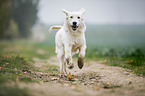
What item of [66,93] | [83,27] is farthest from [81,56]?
[66,93]

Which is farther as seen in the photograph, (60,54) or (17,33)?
(17,33)

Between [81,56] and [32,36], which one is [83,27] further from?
[32,36]

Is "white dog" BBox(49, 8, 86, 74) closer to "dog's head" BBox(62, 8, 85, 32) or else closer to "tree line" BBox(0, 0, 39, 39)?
"dog's head" BBox(62, 8, 85, 32)

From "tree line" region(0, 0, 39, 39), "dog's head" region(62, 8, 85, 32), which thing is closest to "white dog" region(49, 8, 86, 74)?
"dog's head" region(62, 8, 85, 32)

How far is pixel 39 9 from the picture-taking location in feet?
122

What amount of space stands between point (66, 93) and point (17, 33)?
Result: 32.3 metres

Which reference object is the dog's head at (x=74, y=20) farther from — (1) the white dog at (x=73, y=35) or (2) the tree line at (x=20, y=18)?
(2) the tree line at (x=20, y=18)

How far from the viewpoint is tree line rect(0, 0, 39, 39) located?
103 ft

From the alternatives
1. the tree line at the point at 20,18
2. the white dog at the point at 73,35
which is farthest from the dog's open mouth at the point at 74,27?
the tree line at the point at 20,18

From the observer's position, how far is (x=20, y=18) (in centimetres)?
3497

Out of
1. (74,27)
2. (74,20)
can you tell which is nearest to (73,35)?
(74,27)

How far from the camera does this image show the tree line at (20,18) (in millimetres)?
31317

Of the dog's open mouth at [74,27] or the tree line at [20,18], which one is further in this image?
the tree line at [20,18]

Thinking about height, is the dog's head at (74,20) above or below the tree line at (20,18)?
Result: below
